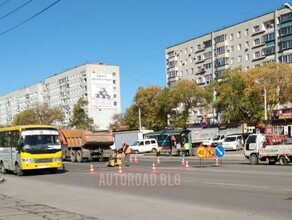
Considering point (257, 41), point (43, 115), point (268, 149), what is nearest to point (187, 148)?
point (268, 149)

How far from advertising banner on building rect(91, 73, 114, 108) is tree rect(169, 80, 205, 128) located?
48.2m

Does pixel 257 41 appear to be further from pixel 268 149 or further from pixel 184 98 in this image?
pixel 268 149

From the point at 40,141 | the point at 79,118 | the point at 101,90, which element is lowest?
the point at 40,141

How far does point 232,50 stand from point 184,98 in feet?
70.9

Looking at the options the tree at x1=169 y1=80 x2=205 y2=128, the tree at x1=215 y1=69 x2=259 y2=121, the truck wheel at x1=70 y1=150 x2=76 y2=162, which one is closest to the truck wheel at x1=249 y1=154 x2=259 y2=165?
the truck wheel at x1=70 y1=150 x2=76 y2=162

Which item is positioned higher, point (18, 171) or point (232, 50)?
point (232, 50)

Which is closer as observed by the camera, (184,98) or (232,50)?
(184,98)

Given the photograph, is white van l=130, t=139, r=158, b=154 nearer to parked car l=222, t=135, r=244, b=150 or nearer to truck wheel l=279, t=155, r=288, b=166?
parked car l=222, t=135, r=244, b=150

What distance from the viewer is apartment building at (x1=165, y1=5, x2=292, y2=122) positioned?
275 feet

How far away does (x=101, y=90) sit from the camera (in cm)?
13238

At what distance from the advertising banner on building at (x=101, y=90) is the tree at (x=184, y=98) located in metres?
A: 48.2

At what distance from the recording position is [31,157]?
2375cm

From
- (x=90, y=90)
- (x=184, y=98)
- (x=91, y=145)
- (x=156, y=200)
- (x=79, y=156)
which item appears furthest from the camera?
(x=90, y=90)

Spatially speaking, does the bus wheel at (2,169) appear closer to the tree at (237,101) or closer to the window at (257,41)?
the tree at (237,101)
